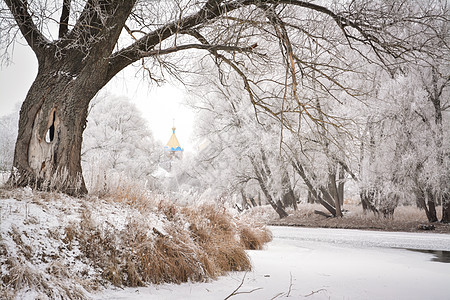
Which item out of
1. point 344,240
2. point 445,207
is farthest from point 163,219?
point 445,207

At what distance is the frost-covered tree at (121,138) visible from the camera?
69.4ft

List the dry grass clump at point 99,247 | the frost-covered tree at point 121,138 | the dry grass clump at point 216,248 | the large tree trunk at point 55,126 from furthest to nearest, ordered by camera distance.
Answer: the frost-covered tree at point 121,138 < the large tree trunk at point 55,126 < the dry grass clump at point 216,248 < the dry grass clump at point 99,247

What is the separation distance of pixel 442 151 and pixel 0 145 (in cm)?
1551

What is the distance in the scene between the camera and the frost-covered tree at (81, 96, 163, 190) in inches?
833

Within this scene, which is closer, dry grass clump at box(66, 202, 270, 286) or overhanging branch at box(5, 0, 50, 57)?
dry grass clump at box(66, 202, 270, 286)

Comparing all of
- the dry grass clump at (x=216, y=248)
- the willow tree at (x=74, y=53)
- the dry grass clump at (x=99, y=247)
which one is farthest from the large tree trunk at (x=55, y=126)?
the dry grass clump at (x=216, y=248)

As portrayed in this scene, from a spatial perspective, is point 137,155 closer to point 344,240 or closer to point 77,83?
point 344,240

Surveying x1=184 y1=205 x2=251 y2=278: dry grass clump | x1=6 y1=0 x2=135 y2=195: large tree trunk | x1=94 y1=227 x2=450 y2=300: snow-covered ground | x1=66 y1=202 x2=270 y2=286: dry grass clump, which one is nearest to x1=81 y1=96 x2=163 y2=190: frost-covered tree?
x1=6 y1=0 x2=135 y2=195: large tree trunk

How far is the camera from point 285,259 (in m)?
5.73

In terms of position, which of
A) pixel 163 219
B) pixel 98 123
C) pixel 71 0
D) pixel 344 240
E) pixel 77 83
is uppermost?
pixel 98 123

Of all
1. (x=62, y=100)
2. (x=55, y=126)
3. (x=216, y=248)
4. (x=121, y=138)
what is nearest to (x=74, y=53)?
(x=62, y=100)

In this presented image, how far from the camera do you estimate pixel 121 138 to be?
2250 centimetres

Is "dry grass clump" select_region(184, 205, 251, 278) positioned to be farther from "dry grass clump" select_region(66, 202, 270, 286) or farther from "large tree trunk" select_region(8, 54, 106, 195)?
"large tree trunk" select_region(8, 54, 106, 195)

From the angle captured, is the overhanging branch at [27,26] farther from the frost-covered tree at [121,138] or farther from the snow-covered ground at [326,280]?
the frost-covered tree at [121,138]
